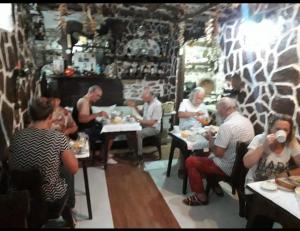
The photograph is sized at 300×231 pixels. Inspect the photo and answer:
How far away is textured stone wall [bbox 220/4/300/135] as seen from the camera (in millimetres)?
2982

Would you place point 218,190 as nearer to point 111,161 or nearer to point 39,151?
point 111,161

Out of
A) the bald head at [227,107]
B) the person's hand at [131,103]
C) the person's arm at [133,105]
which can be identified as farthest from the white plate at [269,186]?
the person's hand at [131,103]

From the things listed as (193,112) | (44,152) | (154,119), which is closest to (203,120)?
(193,112)

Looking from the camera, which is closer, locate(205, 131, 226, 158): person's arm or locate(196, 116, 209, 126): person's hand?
locate(205, 131, 226, 158): person's arm

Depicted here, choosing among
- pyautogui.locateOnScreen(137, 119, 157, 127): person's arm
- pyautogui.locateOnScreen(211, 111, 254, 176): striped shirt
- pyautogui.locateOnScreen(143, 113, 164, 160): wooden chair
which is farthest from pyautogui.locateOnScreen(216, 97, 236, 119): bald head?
pyautogui.locateOnScreen(143, 113, 164, 160): wooden chair

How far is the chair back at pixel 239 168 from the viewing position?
100 inches

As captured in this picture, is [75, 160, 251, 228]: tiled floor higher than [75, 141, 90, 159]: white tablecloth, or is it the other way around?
[75, 141, 90, 159]: white tablecloth

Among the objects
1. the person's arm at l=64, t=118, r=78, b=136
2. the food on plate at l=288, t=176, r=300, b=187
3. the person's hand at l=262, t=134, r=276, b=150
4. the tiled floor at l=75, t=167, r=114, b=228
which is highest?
the person's hand at l=262, t=134, r=276, b=150

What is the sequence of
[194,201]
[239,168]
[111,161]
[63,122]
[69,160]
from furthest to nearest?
[111,161] → [63,122] → [194,201] → [239,168] → [69,160]

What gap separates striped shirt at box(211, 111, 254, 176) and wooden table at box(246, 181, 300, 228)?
33.1 inches

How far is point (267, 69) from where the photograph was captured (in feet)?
11.1

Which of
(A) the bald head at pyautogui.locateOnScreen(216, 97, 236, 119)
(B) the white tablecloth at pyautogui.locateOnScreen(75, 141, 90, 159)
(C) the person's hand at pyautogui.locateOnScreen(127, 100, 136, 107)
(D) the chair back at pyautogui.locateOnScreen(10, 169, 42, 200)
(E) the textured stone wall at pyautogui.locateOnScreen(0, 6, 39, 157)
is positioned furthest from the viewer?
(C) the person's hand at pyautogui.locateOnScreen(127, 100, 136, 107)

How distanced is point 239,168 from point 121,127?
1892 mm

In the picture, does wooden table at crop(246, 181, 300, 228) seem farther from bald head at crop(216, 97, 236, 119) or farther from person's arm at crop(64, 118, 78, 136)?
person's arm at crop(64, 118, 78, 136)
